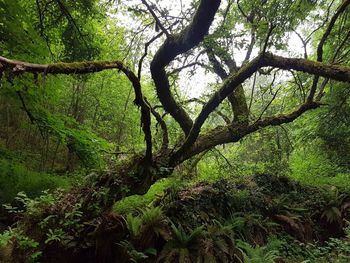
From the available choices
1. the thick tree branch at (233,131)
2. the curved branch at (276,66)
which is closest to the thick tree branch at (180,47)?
the thick tree branch at (233,131)

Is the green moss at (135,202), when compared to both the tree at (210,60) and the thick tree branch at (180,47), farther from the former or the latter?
the thick tree branch at (180,47)

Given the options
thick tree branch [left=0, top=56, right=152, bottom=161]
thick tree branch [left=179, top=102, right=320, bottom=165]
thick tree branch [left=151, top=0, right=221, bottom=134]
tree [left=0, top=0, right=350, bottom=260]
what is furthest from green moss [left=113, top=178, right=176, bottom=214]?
thick tree branch [left=0, top=56, right=152, bottom=161]

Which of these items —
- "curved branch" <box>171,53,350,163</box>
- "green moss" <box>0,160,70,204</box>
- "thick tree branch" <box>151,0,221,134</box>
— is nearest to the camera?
"thick tree branch" <box>151,0,221,134</box>

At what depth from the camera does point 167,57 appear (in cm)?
632

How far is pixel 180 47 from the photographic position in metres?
5.84

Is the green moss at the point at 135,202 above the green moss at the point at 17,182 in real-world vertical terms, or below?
below

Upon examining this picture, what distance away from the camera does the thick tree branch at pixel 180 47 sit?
189 inches

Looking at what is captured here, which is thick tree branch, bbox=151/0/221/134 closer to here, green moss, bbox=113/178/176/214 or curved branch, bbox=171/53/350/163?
curved branch, bbox=171/53/350/163

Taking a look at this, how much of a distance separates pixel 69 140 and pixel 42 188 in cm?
124

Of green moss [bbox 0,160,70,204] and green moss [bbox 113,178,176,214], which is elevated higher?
green moss [bbox 0,160,70,204]

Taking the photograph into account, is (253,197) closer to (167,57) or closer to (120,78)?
(167,57)

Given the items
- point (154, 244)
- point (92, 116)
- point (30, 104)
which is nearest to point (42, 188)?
point (30, 104)

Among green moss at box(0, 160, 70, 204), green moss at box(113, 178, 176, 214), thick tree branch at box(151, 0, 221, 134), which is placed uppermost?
thick tree branch at box(151, 0, 221, 134)

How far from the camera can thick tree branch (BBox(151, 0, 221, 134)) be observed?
4807 mm
